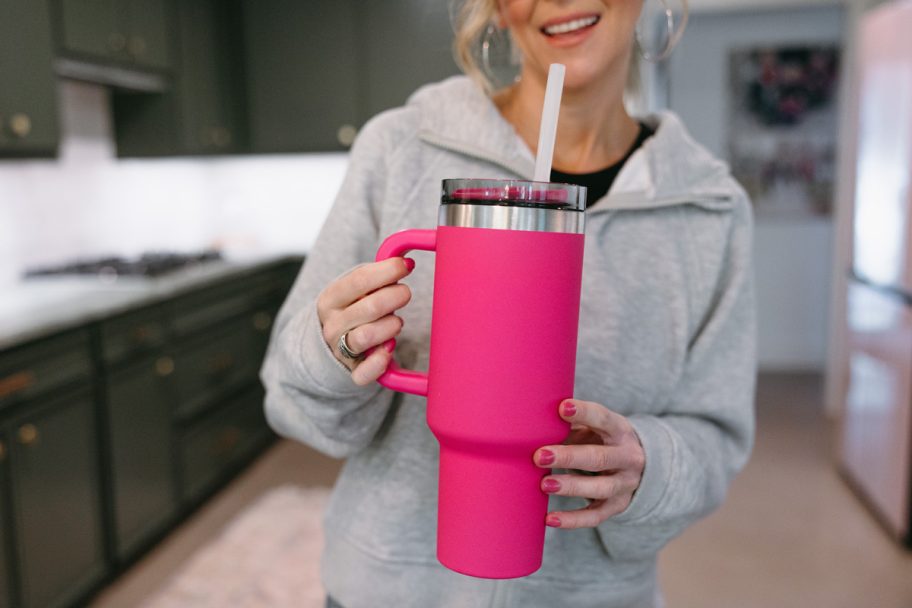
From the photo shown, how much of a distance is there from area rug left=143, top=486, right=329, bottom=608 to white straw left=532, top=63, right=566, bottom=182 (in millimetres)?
2023

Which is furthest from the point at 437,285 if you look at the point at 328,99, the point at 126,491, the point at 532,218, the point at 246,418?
the point at 328,99

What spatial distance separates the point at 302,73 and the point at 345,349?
3.68m

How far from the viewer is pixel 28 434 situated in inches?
80.0

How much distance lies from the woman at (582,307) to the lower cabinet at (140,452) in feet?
6.20

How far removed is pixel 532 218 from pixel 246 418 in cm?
324

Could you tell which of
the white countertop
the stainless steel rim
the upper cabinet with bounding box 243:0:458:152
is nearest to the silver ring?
the stainless steel rim

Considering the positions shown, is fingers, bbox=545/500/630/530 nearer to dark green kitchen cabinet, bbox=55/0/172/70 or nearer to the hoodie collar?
the hoodie collar

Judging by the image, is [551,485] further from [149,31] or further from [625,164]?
[149,31]

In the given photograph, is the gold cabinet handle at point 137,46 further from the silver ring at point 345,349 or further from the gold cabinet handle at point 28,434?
the silver ring at point 345,349

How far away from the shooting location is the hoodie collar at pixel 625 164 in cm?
79

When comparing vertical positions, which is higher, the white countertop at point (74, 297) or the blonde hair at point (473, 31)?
the blonde hair at point (473, 31)

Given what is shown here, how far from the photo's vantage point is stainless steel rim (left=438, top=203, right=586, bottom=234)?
0.50 metres

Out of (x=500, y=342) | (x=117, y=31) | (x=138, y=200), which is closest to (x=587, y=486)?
(x=500, y=342)

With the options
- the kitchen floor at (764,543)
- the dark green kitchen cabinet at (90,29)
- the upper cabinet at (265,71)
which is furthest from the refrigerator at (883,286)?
the dark green kitchen cabinet at (90,29)
